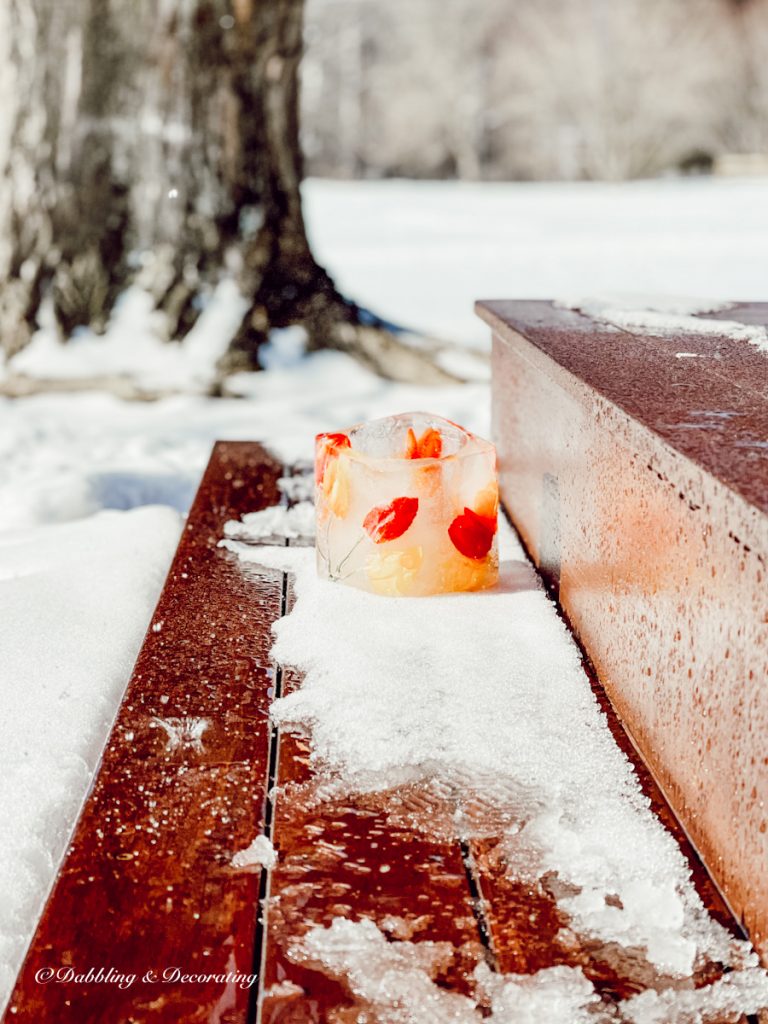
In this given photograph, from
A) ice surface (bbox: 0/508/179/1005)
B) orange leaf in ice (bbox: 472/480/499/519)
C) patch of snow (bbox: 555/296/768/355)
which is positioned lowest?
ice surface (bbox: 0/508/179/1005)

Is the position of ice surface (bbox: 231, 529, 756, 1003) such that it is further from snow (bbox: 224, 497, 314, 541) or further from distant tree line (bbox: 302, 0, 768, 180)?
distant tree line (bbox: 302, 0, 768, 180)

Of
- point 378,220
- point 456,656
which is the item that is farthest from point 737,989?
point 378,220

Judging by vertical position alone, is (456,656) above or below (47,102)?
below

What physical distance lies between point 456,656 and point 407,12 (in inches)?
929

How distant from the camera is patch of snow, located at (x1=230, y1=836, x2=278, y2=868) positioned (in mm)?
1008

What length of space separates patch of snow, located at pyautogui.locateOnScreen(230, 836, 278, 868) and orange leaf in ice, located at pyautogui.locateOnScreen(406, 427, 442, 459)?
0.82m

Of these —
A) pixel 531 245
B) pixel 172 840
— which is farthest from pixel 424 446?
Answer: pixel 531 245

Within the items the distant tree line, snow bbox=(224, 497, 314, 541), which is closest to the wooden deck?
snow bbox=(224, 497, 314, 541)

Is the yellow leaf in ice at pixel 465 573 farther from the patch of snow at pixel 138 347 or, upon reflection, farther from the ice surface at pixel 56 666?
the patch of snow at pixel 138 347

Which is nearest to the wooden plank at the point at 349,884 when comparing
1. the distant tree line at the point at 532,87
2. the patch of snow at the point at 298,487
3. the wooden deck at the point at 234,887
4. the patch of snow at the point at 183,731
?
the wooden deck at the point at 234,887

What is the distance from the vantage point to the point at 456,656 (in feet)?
4.73

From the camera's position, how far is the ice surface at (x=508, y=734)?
965 mm

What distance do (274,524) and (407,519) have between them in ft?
1.69

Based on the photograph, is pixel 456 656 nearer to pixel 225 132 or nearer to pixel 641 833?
pixel 641 833
